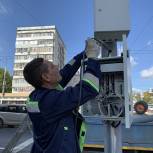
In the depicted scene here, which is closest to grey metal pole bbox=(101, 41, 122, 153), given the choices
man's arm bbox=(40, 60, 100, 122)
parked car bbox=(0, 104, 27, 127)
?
man's arm bbox=(40, 60, 100, 122)

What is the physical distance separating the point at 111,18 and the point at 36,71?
0.81 meters

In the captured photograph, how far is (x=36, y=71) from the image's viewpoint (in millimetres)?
2439

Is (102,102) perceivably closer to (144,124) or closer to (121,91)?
(121,91)

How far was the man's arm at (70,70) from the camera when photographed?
9.66 ft

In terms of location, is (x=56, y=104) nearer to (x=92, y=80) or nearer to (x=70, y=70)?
(x=92, y=80)

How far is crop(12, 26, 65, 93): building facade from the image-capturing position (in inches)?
3637

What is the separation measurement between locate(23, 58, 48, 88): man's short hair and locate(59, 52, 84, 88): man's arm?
0.48m

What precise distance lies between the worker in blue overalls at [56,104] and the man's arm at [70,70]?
1.41 ft

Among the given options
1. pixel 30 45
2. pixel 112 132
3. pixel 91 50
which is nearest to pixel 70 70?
pixel 91 50

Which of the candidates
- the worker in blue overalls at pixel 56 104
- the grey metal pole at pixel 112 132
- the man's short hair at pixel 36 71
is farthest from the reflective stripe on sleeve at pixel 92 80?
the grey metal pole at pixel 112 132

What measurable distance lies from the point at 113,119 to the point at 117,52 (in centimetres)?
65

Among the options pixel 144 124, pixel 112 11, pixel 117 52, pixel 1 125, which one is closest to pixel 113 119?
pixel 117 52

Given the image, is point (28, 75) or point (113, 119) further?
point (113, 119)

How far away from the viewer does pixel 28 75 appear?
2477 millimetres
